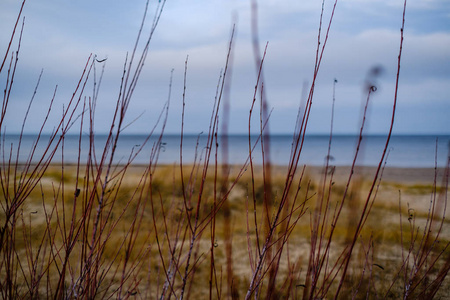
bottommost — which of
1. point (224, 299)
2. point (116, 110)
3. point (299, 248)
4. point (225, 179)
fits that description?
point (224, 299)

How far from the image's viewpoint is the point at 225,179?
130 cm

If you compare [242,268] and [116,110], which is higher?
[116,110]

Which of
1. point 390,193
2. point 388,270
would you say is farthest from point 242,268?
point 390,193

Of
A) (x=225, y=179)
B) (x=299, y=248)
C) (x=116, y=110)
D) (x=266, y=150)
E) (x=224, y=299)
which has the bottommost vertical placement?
(x=224, y=299)

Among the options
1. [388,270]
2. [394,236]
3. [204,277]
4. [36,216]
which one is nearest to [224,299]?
[204,277]

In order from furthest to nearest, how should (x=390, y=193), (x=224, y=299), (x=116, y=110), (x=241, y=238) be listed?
1. (x=390, y=193)
2. (x=241, y=238)
3. (x=224, y=299)
4. (x=116, y=110)

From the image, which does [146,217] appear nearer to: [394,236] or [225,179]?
[394,236]

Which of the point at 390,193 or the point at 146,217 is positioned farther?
the point at 390,193

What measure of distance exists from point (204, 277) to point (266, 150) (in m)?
4.60

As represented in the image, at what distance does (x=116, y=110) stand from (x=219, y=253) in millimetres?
5084

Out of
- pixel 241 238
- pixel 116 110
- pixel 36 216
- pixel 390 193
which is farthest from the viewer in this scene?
pixel 390 193

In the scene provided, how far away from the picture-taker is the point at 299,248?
243 inches

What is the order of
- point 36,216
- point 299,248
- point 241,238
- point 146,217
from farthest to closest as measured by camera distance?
point 146,217
point 36,216
point 241,238
point 299,248

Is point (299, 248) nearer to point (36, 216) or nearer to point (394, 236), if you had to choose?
point (394, 236)
